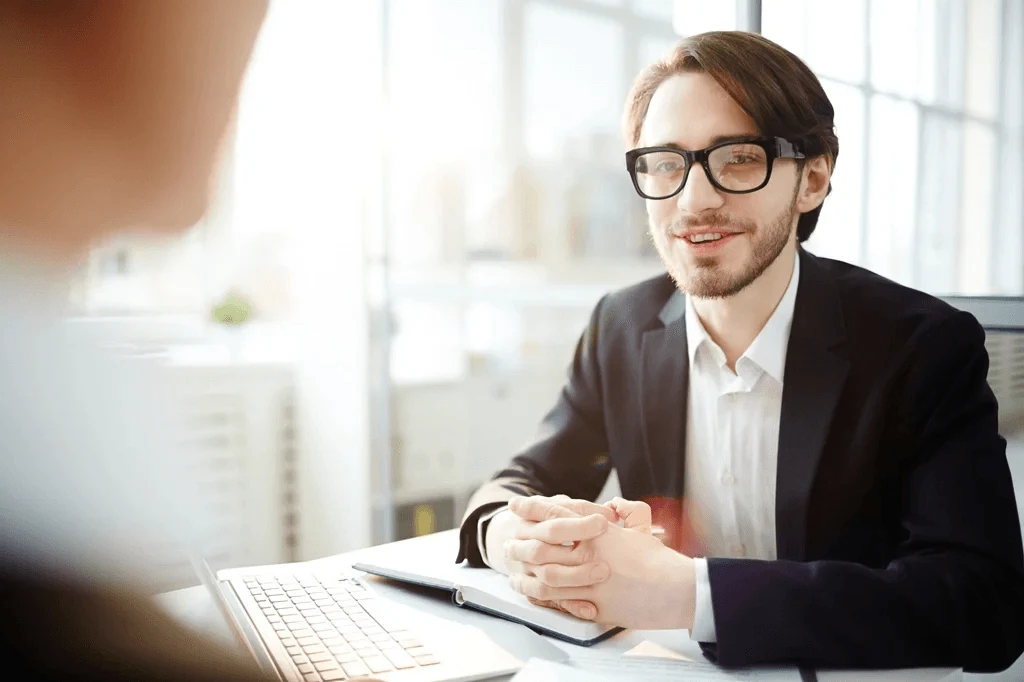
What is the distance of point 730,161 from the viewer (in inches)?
40.0

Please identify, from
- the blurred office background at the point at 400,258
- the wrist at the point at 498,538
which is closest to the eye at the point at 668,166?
the wrist at the point at 498,538

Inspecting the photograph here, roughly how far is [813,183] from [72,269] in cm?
102

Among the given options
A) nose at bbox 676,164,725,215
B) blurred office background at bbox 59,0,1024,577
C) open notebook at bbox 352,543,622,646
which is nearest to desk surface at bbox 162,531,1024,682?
open notebook at bbox 352,543,622,646

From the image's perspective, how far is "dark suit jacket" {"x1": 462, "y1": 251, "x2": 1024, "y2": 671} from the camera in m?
0.78

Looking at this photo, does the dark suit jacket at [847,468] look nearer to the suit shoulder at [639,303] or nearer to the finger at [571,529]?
the suit shoulder at [639,303]

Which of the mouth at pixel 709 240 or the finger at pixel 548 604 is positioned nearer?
the finger at pixel 548 604

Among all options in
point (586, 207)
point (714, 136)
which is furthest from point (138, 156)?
point (586, 207)

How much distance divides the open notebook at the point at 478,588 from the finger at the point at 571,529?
72mm

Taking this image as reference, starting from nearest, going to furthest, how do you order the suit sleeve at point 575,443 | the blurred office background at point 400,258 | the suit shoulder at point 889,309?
1. the suit shoulder at point 889,309
2. the suit sleeve at point 575,443
3. the blurred office background at point 400,258

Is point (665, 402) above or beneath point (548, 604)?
above

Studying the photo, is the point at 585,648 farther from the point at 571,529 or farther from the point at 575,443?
the point at 575,443

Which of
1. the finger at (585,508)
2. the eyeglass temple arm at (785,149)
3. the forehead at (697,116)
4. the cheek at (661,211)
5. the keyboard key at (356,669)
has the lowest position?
the keyboard key at (356,669)

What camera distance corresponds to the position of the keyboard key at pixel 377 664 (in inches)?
27.6

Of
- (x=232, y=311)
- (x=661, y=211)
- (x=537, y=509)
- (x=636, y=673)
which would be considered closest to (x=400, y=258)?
(x=232, y=311)
